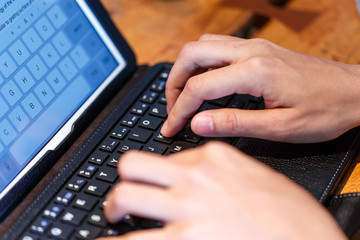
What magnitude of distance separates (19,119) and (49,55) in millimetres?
109

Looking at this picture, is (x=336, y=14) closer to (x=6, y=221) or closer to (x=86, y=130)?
(x=86, y=130)

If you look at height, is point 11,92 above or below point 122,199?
above

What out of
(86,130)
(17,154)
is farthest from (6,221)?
(86,130)

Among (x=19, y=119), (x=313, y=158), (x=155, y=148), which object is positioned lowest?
(x=313, y=158)

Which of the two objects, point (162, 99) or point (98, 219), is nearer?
point (98, 219)

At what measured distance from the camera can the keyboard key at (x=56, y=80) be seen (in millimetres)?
685

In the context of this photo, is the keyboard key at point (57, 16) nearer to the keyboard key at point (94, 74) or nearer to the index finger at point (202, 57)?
the keyboard key at point (94, 74)

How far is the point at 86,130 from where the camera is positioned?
0.73m

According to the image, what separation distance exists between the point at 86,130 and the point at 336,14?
0.59 metres

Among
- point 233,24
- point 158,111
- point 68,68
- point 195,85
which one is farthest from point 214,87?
point 233,24

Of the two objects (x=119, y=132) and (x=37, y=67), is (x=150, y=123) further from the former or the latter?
(x=37, y=67)

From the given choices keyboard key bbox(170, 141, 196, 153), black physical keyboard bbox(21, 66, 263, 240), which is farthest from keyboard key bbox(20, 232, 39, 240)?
keyboard key bbox(170, 141, 196, 153)

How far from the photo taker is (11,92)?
0.63 metres

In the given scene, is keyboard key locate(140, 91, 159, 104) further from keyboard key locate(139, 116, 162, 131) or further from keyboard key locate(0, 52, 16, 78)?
keyboard key locate(0, 52, 16, 78)
